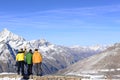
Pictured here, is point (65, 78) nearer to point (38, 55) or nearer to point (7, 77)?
point (38, 55)

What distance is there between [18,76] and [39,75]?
119 inches

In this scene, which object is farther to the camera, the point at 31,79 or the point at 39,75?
the point at 39,75

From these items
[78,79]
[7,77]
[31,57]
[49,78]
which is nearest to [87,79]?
[78,79]

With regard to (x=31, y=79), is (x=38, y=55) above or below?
above

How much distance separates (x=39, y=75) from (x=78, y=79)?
5872 millimetres

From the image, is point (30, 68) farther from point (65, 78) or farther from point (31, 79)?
point (65, 78)

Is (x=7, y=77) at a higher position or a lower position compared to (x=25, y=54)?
lower

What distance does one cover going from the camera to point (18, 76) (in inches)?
1896

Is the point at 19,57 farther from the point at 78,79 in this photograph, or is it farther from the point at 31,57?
the point at 78,79

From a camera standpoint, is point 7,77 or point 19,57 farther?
point 7,77

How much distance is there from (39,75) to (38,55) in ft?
12.9

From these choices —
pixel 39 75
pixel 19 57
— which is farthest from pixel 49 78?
pixel 19 57

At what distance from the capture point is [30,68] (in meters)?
47.1

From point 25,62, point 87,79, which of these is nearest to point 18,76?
point 25,62
